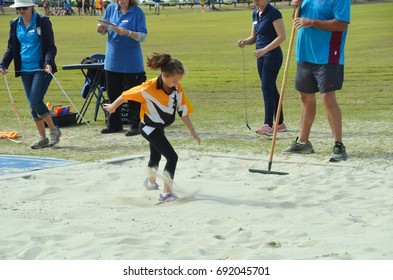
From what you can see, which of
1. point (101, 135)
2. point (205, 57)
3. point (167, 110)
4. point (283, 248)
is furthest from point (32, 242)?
point (205, 57)

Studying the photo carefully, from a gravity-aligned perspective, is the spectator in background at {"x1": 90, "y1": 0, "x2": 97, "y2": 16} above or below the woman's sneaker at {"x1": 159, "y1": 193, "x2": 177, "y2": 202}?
below

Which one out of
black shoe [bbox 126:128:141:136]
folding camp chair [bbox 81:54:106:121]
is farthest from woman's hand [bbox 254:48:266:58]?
folding camp chair [bbox 81:54:106:121]

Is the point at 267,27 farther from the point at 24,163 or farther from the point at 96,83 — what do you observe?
the point at 24,163

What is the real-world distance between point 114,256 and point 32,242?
78 cm

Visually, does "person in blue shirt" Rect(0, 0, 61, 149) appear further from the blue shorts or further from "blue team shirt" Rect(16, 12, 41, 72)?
the blue shorts

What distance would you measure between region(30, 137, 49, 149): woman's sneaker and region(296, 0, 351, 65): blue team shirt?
3.86m

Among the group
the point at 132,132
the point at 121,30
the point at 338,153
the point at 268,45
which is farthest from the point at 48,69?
the point at 338,153

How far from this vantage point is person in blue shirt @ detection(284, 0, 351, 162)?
10.0m

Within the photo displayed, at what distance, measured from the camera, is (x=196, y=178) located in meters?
9.48

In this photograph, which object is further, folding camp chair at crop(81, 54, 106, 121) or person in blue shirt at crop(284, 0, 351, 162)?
folding camp chair at crop(81, 54, 106, 121)

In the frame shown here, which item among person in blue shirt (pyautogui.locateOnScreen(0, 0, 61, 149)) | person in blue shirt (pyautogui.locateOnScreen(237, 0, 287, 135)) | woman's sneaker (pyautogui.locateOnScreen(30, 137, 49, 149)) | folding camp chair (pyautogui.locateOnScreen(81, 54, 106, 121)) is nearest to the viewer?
person in blue shirt (pyautogui.locateOnScreen(0, 0, 61, 149))

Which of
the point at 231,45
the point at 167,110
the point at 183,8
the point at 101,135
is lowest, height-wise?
the point at 183,8
